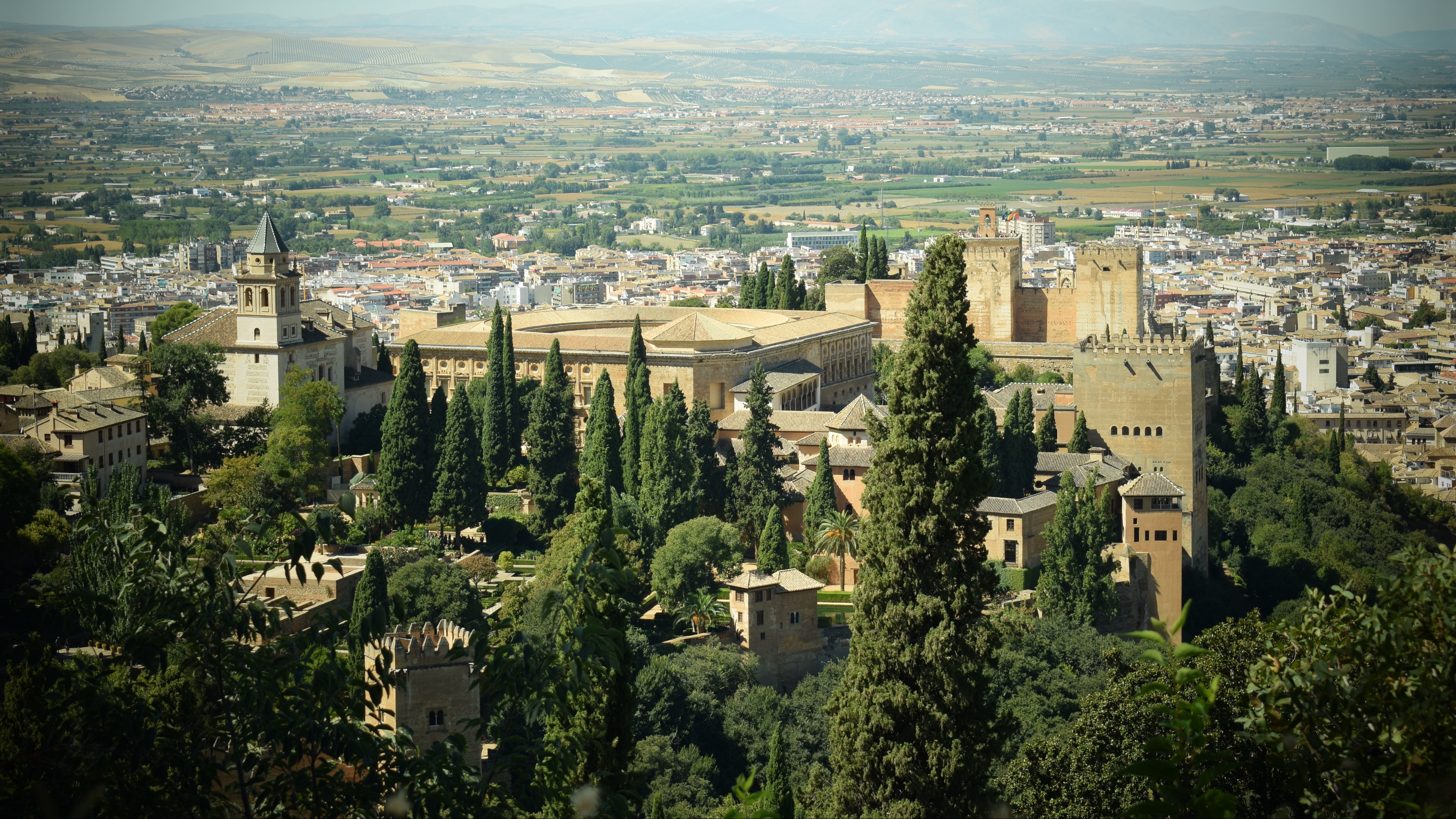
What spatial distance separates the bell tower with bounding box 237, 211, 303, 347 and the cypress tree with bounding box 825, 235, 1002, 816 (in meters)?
23.2

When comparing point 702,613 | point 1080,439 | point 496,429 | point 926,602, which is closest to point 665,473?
point 702,613

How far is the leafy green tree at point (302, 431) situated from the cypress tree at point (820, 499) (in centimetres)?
877

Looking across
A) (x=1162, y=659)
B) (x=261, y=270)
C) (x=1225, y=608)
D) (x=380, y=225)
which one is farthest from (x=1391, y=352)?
(x=380, y=225)

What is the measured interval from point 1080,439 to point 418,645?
17.5 meters

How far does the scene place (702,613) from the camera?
26172 millimetres

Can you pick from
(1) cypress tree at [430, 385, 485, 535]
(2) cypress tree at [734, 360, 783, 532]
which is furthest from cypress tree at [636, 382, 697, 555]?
(1) cypress tree at [430, 385, 485, 535]

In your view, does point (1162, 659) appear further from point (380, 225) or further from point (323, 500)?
point (380, 225)

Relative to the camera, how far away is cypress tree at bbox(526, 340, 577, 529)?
101 ft

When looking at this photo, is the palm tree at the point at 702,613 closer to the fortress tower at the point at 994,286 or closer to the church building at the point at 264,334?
the church building at the point at 264,334

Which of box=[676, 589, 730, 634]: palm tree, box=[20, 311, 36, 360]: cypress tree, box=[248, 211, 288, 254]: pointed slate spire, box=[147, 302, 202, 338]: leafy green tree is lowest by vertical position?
box=[676, 589, 730, 634]: palm tree

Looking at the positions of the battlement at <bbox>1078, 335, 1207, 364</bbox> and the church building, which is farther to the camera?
the battlement at <bbox>1078, 335, 1207, 364</bbox>

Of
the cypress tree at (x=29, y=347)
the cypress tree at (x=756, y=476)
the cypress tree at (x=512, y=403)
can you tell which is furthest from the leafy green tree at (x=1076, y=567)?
the cypress tree at (x=29, y=347)

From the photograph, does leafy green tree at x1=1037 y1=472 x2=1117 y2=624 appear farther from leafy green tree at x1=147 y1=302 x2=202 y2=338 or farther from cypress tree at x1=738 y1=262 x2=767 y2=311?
cypress tree at x1=738 y1=262 x2=767 y2=311

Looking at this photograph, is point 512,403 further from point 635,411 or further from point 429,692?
point 429,692
